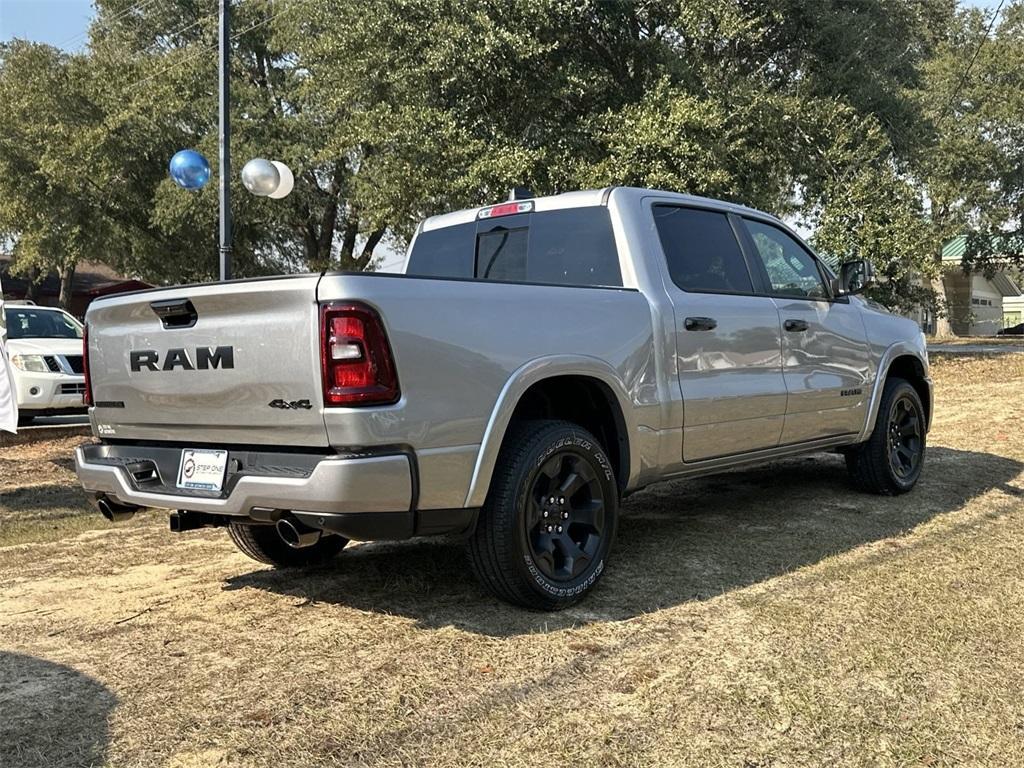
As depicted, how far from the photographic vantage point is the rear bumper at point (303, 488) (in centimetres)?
320

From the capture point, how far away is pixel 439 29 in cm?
1354

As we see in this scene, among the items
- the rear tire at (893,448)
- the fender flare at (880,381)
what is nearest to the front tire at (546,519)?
the fender flare at (880,381)

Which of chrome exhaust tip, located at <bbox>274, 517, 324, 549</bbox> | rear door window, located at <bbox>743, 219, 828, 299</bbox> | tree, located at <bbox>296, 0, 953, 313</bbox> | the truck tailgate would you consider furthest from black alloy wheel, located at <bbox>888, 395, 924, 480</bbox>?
tree, located at <bbox>296, 0, 953, 313</bbox>

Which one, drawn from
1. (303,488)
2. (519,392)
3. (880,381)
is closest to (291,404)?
(303,488)

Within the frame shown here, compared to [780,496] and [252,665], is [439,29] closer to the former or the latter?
[780,496]

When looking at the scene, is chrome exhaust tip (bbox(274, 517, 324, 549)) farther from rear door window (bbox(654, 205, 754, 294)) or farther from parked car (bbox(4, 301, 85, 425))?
parked car (bbox(4, 301, 85, 425))

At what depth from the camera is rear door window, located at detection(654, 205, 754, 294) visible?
470cm

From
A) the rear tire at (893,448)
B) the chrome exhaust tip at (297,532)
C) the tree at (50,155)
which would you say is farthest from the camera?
the tree at (50,155)

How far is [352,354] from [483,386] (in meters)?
0.58

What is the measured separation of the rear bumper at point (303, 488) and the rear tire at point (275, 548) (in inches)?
32.5

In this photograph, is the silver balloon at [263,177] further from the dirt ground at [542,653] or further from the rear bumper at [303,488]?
the rear bumper at [303,488]

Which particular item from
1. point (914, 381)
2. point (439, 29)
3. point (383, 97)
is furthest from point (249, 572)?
point (383, 97)

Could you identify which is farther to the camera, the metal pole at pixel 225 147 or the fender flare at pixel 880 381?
the metal pole at pixel 225 147

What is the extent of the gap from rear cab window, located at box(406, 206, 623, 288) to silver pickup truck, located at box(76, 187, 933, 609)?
0.04 feet
